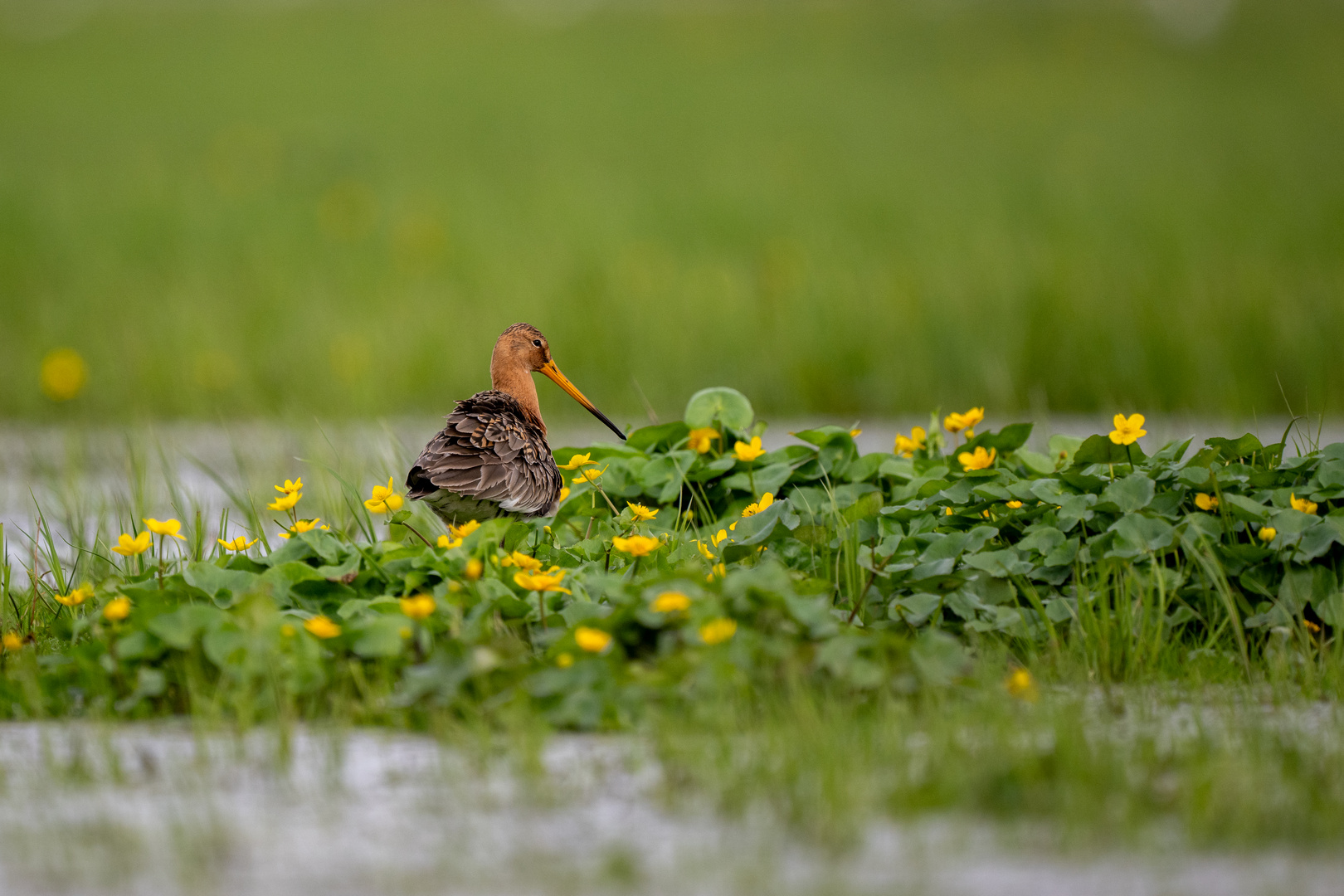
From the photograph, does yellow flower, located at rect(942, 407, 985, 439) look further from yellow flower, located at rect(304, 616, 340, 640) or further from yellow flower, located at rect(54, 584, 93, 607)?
yellow flower, located at rect(54, 584, 93, 607)

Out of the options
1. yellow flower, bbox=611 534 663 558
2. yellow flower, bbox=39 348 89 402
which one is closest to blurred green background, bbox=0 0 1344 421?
yellow flower, bbox=39 348 89 402

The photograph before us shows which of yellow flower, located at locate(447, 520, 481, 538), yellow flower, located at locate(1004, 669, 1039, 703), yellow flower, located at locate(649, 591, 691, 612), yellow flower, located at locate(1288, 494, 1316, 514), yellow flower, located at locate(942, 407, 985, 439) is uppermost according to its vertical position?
yellow flower, located at locate(942, 407, 985, 439)

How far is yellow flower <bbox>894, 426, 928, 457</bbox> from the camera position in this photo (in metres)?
4.47

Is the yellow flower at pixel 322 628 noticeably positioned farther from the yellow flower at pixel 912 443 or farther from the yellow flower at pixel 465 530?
the yellow flower at pixel 912 443

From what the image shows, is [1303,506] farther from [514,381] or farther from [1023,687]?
[514,381]

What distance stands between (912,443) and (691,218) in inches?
329

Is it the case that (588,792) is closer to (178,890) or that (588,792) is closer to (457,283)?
(178,890)

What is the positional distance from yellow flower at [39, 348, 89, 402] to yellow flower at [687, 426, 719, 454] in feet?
15.1

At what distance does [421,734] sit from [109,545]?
1.79 m

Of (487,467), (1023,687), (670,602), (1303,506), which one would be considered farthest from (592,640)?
(1303,506)

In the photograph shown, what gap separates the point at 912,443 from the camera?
4500 mm

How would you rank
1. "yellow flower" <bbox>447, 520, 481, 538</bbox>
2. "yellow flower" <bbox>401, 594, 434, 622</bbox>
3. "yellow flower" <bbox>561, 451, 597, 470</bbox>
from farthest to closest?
1. "yellow flower" <bbox>561, 451, 597, 470</bbox>
2. "yellow flower" <bbox>447, 520, 481, 538</bbox>
3. "yellow flower" <bbox>401, 594, 434, 622</bbox>

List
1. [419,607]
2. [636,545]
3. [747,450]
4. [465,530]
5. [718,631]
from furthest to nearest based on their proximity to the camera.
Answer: [747,450]
[465,530]
[636,545]
[419,607]
[718,631]

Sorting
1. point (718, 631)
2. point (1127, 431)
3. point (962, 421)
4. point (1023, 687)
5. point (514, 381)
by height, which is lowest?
point (1023, 687)
